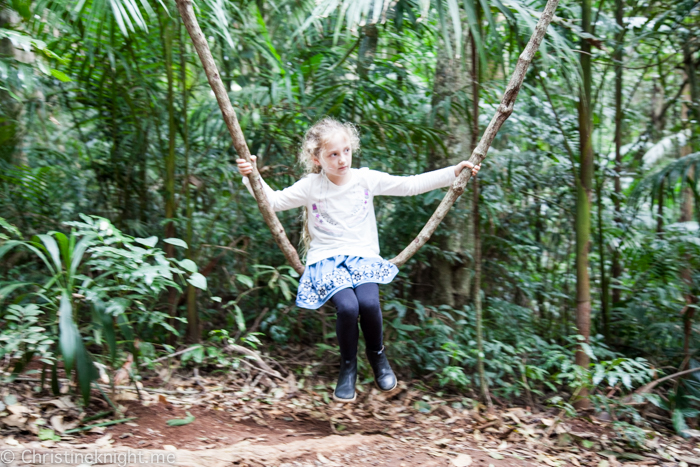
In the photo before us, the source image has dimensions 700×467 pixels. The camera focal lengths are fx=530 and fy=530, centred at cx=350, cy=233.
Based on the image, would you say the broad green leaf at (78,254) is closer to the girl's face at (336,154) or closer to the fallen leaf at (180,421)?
the fallen leaf at (180,421)

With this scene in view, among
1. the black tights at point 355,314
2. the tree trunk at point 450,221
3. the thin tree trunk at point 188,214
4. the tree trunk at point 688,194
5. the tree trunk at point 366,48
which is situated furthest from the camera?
the tree trunk at point 450,221

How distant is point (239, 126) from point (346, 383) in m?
1.16

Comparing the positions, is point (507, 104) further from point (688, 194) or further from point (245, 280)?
point (688, 194)

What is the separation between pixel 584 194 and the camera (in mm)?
2771

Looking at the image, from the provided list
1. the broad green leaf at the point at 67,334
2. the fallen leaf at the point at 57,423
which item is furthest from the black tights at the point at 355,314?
the fallen leaf at the point at 57,423

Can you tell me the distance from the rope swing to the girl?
0.12 meters

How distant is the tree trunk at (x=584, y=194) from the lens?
2729 mm

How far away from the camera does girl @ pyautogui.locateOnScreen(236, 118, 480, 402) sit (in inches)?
87.6

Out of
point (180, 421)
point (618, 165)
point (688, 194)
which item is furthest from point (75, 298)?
point (688, 194)

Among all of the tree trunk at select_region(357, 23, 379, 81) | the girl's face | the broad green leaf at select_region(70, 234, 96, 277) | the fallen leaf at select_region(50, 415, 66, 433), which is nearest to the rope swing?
the girl's face

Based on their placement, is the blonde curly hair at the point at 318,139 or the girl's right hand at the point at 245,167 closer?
the girl's right hand at the point at 245,167

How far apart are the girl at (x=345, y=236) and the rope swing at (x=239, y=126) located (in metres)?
0.12

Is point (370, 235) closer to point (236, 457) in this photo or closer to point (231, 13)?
point (236, 457)

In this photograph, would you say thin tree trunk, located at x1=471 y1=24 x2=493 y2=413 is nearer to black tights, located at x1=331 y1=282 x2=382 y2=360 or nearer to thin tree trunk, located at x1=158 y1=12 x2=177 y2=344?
black tights, located at x1=331 y1=282 x2=382 y2=360
